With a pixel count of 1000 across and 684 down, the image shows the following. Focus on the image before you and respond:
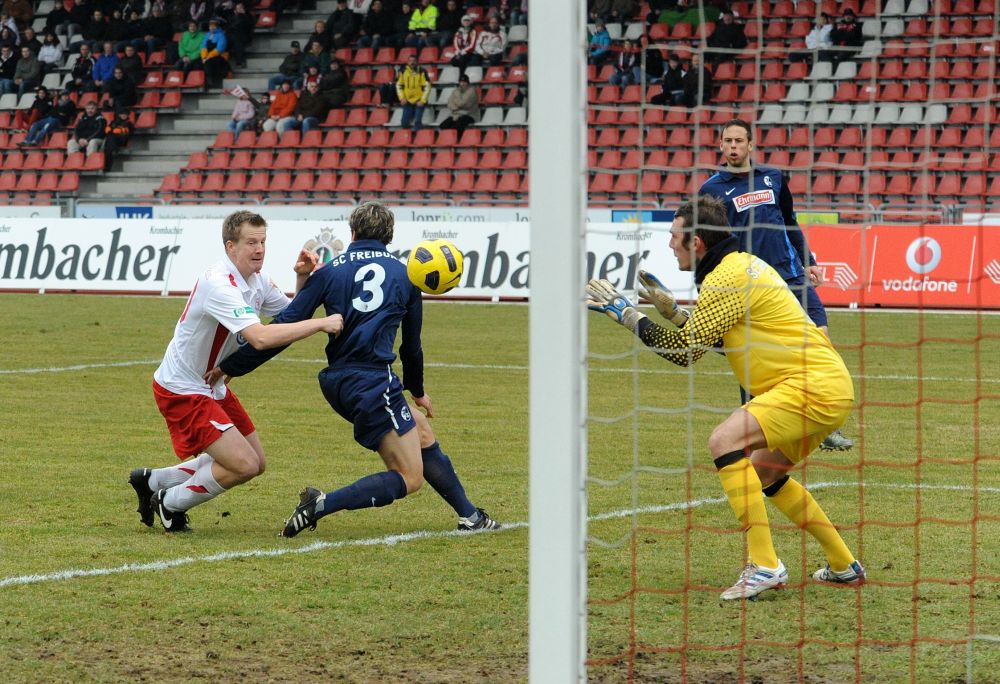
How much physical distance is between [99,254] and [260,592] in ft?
57.0

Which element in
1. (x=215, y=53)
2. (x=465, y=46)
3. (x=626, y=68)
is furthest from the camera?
(x=215, y=53)

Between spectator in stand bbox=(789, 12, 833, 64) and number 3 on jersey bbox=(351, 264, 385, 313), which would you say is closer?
number 3 on jersey bbox=(351, 264, 385, 313)

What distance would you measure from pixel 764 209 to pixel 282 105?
2255 cm

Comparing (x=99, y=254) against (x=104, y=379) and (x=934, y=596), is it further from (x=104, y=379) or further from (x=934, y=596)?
(x=934, y=596)

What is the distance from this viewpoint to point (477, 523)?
7520 millimetres

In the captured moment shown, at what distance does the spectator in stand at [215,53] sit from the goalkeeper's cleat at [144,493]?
26334mm

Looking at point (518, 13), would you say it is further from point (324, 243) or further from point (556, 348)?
point (556, 348)

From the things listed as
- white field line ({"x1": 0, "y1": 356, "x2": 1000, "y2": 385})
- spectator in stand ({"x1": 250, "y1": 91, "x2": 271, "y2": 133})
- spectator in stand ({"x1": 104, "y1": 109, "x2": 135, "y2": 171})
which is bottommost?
white field line ({"x1": 0, "y1": 356, "x2": 1000, "y2": 385})

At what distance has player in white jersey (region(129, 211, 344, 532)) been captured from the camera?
7.26 meters

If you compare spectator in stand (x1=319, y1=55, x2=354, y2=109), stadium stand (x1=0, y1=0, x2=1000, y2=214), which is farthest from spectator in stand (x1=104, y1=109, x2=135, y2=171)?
spectator in stand (x1=319, y1=55, x2=354, y2=109)

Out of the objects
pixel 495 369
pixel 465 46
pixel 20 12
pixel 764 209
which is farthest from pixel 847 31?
pixel 20 12

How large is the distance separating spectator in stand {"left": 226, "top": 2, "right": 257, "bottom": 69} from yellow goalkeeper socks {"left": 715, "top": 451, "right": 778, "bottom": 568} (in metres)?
28.8

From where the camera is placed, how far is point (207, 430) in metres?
7.31

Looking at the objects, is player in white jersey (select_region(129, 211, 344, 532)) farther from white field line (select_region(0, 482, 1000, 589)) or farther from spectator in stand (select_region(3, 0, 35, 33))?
spectator in stand (select_region(3, 0, 35, 33))
